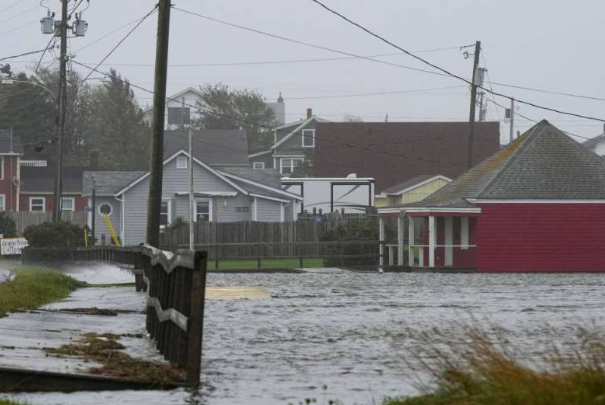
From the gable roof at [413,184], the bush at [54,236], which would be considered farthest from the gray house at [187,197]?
the bush at [54,236]

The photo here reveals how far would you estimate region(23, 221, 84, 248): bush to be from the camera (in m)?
58.4

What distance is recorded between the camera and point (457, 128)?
9150cm

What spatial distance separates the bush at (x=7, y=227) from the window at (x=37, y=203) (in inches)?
888

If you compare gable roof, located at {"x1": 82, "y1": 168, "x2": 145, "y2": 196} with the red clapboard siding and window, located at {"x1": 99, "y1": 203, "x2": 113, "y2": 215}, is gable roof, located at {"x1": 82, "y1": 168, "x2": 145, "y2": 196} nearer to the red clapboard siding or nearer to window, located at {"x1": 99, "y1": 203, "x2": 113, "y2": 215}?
window, located at {"x1": 99, "y1": 203, "x2": 113, "y2": 215}

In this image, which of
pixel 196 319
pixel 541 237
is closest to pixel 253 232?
pixel 541 237

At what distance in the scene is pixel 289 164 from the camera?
111 meters

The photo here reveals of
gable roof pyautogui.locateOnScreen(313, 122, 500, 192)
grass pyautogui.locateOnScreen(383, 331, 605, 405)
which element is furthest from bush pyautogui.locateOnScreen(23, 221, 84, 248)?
grass pyautogui.locateOnScreen(383, 331, 605, 405)

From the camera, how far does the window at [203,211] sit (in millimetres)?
71750

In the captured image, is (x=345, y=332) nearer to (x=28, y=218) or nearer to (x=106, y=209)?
(x=106, y=209)

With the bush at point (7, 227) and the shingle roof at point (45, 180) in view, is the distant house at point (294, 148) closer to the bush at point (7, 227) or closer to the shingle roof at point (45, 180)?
the shingle roof at point (45, 180)

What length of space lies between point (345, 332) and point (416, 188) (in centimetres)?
6389

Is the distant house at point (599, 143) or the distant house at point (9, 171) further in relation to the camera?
the distant house at point (599, 143)

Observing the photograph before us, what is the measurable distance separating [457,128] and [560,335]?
249 ft

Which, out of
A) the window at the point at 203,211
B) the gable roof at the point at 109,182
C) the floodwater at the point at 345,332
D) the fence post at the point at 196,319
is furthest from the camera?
the gable roof at the point at 109,182
